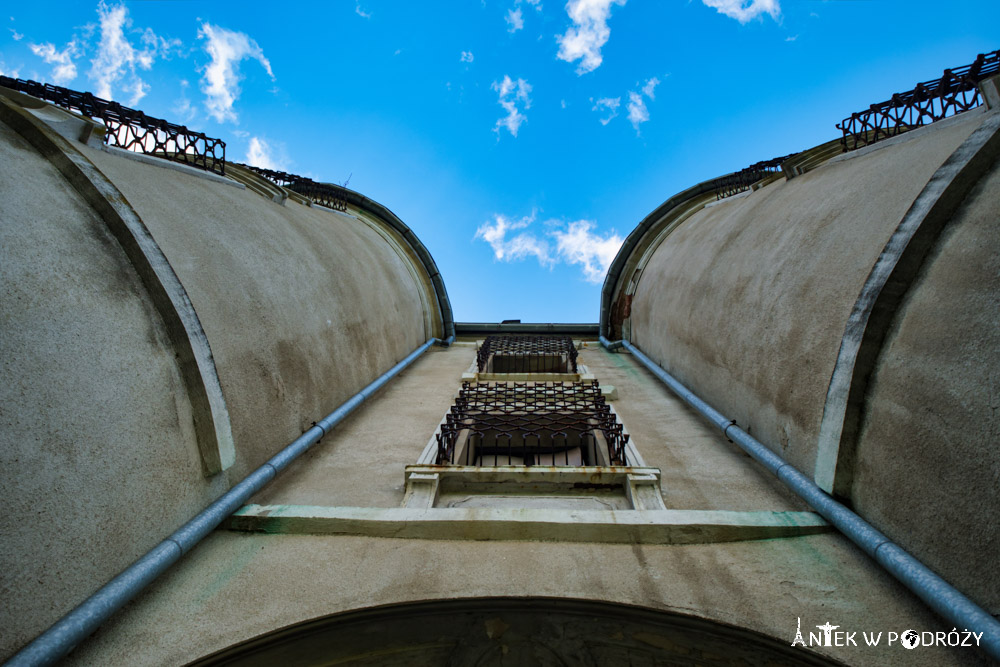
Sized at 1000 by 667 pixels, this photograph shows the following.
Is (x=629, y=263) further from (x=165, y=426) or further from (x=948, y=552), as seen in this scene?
(x=165, y=426)

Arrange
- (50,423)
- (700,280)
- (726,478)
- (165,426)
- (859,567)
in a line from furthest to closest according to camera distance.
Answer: (700,280), (726,478), (165,426), (859,567), (50,423)

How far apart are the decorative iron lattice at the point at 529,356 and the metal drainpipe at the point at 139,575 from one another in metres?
6.88

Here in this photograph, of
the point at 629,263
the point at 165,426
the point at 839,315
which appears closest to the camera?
the point at 165,426

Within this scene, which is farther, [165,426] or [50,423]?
[165,426]

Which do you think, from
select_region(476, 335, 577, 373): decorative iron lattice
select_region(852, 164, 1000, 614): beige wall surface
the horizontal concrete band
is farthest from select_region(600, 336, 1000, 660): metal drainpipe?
select_region(476, 335, 577, 373): decorative iron lattice

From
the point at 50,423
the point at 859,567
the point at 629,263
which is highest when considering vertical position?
the point at 629,263

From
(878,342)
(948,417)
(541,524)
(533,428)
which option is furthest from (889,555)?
(533,428)

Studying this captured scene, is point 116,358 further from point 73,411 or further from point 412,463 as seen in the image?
point 412,463

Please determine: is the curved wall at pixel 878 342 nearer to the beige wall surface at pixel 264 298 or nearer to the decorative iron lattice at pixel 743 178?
the decorative iron lattice at pixel 743 178

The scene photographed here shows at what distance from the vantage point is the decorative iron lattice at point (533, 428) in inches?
235

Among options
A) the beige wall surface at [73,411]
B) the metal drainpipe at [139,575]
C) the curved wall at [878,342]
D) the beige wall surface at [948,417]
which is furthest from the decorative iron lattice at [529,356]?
the beige wall surface at [73,411]

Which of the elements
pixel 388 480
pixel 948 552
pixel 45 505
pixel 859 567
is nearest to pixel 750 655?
pixel 859 567

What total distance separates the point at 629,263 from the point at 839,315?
8.82m

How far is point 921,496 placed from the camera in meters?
2.87
